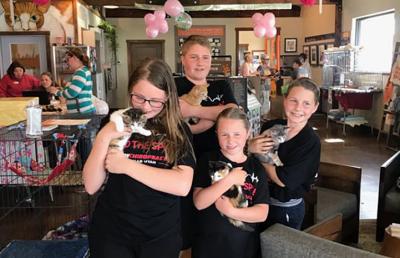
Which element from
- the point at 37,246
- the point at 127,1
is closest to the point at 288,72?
the point at 127,1

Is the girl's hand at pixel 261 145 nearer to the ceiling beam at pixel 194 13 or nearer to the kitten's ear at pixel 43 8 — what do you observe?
the kitten's ear at pixel 43 8

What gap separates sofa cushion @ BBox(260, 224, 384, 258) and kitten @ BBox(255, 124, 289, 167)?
10.7 inches

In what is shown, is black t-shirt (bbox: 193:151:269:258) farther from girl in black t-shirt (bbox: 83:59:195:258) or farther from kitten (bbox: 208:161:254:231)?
girl in black t-shirt (bbox: 83:59:195:258)

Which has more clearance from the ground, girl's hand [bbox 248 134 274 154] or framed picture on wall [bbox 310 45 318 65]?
framed picture on wall [bbox 310 45 318 65]

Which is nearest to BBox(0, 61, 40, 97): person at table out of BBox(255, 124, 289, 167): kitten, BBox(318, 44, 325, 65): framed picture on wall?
BBox(255, 124, 289, 167): kitten

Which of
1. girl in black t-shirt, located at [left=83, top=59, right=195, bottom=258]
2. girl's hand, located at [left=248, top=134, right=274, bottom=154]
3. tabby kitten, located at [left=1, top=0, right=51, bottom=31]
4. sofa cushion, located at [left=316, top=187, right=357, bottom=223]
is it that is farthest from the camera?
tabby kitten, located at [left=1, top=0, right=51, bottom=31]

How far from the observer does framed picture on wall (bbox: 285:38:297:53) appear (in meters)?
12.2

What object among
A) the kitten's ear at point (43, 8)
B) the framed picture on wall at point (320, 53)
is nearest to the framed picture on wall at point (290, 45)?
the framed picture on wall at point (320, 53)

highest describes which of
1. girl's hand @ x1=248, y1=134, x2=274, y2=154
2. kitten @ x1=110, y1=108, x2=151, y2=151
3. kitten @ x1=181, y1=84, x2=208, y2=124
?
kitten @ x1=181, y1=84, x2=208, y2=124

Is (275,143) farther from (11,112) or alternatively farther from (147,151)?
(11,112)

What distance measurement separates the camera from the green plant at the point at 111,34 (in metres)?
10.7

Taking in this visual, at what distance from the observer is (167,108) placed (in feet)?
4.63

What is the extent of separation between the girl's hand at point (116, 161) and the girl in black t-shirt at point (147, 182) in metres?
0.02

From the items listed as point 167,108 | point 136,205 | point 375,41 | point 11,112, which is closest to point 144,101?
point 167,108
